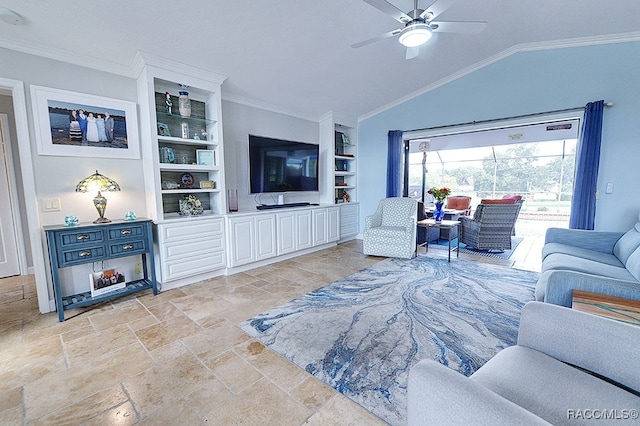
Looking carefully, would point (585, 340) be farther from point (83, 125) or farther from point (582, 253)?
point (83, 125)

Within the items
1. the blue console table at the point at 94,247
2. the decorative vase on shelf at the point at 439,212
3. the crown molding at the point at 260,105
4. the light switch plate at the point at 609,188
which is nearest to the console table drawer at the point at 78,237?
the blue console table at the point at 94,247

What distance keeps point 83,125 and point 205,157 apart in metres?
1.23

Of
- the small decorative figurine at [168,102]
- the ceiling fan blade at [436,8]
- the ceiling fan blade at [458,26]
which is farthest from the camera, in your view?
the small decorative figurine at [168,102]

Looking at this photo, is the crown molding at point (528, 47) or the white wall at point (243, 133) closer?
the crown molding at point (528, 47)

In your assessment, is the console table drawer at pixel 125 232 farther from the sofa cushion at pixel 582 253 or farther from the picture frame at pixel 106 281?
the sofa cushion at pixel 582 253

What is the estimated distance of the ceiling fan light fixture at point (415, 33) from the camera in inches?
91.6

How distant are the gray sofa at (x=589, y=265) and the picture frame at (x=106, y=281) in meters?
3.88

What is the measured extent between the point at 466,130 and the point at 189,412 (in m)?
5.09

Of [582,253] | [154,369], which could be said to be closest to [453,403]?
[154,369]

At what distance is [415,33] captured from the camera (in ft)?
7.86

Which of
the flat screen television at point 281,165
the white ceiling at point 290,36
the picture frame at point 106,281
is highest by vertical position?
the white ceiling at point 290,36

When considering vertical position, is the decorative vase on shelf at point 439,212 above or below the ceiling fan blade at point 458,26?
below

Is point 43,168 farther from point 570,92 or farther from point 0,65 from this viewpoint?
point 570,92

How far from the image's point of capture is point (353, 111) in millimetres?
5547
